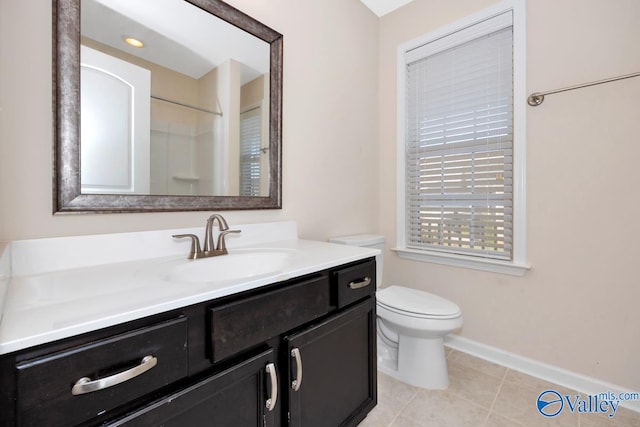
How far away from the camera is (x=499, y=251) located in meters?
1.83

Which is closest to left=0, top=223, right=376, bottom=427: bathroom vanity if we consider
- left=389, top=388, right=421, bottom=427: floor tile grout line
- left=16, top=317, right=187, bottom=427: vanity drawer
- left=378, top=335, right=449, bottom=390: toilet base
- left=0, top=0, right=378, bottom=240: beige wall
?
left=16, top=317, right=187, bottom=427: vanity drawer

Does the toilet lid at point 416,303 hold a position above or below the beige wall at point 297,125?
below

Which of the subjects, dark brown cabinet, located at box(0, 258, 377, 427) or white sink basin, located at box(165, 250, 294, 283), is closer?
dark brown cabinet, located at box(0, 258, 377, 427)

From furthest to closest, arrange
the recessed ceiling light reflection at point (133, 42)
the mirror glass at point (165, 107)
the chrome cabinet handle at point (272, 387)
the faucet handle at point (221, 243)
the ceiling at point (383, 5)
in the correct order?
the ceiling at point (383, 5), the faucet handle at point (221, 243), the recessed ceiling light reflection at point (133, 42), the mirror glass at point (165, 107), the chrome cabinet handle at point (272, 387)

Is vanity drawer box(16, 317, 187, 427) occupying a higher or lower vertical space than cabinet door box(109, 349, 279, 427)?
higher

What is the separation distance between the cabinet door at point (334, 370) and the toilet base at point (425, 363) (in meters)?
0.45

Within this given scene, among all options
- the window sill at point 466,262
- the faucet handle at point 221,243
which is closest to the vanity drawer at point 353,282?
the faucet handle at point 221,243

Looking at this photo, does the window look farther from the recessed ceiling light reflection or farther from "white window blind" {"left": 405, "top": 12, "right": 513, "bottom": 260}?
the recessed ceiling light reflection

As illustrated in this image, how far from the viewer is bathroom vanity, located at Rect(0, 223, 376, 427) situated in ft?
1.65

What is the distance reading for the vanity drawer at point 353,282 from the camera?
1.07m

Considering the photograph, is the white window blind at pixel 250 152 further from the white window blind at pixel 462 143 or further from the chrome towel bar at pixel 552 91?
the chrome towel bar at pixel 552 91

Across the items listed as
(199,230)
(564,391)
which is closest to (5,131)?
(199,230)

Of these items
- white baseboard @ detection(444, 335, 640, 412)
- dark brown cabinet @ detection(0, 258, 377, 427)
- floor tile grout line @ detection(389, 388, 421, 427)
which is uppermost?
dark brown cabinet @ detection(0, 258, 377, 427)

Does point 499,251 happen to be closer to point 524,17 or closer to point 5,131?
point 524,17
